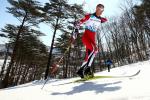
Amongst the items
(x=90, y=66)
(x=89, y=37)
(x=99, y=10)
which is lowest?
(x=90, y=66)

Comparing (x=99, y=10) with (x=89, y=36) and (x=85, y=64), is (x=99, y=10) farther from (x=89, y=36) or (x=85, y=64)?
(x=85, y=64)

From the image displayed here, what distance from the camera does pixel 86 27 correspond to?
652 cm

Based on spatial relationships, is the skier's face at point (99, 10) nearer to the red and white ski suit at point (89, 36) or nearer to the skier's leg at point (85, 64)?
the red and white ski suit at point (89, 36)

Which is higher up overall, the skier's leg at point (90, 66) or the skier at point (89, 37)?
the skier at point (89, 37)

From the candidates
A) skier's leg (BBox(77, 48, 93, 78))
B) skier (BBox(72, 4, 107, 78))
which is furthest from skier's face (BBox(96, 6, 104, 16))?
skier's leg (BBox(77, 48, 93, 78))

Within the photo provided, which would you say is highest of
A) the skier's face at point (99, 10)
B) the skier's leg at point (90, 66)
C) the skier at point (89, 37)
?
the skier's face at point (99, 10)

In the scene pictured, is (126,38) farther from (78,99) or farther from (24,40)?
(78,99)

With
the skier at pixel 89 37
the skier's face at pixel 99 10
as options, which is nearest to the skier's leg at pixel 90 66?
the skier at pixel 89 37

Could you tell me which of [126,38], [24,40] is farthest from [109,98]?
[126,38]

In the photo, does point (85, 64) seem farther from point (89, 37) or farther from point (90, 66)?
point (89, 37)

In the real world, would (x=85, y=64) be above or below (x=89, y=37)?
below

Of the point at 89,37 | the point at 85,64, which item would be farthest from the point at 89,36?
the point at 85,64

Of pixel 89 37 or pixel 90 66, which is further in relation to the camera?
pixel 90 66

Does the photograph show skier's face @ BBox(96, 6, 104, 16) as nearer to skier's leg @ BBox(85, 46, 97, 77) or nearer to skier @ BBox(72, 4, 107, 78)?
skier @ BBox(72, 4, 107, 78)
